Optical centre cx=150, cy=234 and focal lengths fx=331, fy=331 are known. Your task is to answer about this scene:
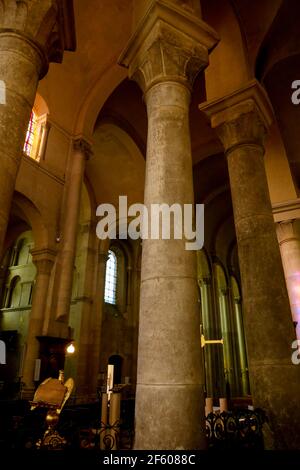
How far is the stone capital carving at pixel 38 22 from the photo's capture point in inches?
142

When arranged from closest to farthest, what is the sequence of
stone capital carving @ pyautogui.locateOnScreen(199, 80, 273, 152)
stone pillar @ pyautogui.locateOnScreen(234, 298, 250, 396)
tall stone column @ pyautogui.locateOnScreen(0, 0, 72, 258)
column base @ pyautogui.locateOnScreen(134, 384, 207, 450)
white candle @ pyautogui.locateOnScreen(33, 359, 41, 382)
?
column base @ pyautogui.locateOnScreen(134, 384, 207, 450) < tall stone column @ pyautogui.locateOnScreen(0, 0, 72, 258) < stone capital carving @ pyautogui.locateOnScreen(199, 80, 273, 152) < white candle @ pyautogui.locateOnScreen(33, 359, 41, 382) < stone pillar @ pyautogui.locateOnScreen(234, 298, 250, 396)

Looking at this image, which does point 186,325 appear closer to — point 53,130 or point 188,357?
point 188,357

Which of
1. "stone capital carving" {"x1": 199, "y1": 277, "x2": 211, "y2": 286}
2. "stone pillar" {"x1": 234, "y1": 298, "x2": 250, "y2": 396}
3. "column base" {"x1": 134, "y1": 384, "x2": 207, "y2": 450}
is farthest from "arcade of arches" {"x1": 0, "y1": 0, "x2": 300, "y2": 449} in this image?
"stone pillar" {"x1": 234, "y1": 298, "x2": 250, "y2": 396}

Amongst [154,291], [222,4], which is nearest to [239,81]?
[222,4]

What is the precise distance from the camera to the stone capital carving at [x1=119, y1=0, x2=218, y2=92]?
3973 mm

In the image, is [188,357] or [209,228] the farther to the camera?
[209,228]

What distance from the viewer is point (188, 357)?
257cm

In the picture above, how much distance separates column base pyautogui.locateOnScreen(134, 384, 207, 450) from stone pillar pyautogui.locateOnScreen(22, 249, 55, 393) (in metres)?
6.52

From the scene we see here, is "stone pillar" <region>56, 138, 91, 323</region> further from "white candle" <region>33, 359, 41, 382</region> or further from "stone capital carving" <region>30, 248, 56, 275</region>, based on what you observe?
"white candle" <region>33, 359, 41, 382</region>

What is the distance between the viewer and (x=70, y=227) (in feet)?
32.0

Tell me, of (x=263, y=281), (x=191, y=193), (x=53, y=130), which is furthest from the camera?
(x=53, y=130)

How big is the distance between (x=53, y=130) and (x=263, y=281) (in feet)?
27.1

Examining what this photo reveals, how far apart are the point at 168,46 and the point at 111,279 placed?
15.3 metres
